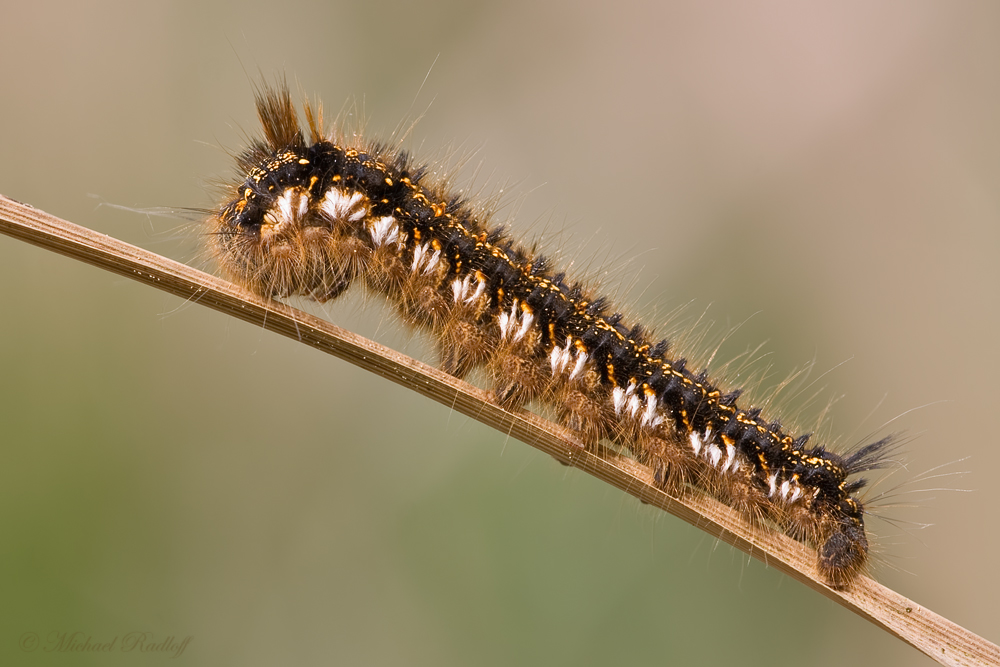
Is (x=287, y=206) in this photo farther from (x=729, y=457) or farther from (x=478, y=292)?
(x=729, y=457)

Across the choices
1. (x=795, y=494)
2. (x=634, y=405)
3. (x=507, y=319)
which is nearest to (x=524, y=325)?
(x=507, y=319)

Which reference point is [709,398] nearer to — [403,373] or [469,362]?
[469,362]

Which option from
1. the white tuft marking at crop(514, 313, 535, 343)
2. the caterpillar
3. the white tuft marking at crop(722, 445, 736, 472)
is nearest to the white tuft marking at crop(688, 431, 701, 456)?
the caterpillar

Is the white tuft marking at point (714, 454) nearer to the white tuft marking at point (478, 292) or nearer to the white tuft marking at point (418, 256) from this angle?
the white tuft marking at point (478, 292)

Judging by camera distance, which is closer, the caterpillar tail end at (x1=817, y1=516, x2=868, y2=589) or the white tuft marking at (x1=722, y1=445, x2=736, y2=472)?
the caterpillar tail end at (x1=817, y1=516, x2=868, y2=589)

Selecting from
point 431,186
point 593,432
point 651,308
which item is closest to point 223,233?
point 431,186

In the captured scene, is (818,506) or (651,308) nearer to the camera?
(818,506)

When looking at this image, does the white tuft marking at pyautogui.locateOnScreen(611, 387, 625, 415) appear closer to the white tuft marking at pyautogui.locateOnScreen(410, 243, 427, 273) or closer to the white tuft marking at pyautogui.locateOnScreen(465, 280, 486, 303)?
the white tuft marking at pyautogui.locateOnScreen(465, 280, 486, 303)

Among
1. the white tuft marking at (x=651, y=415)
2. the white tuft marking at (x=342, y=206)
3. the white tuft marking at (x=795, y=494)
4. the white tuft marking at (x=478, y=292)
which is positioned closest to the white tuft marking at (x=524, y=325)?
the white tuft marking at (x=478, y=292)
